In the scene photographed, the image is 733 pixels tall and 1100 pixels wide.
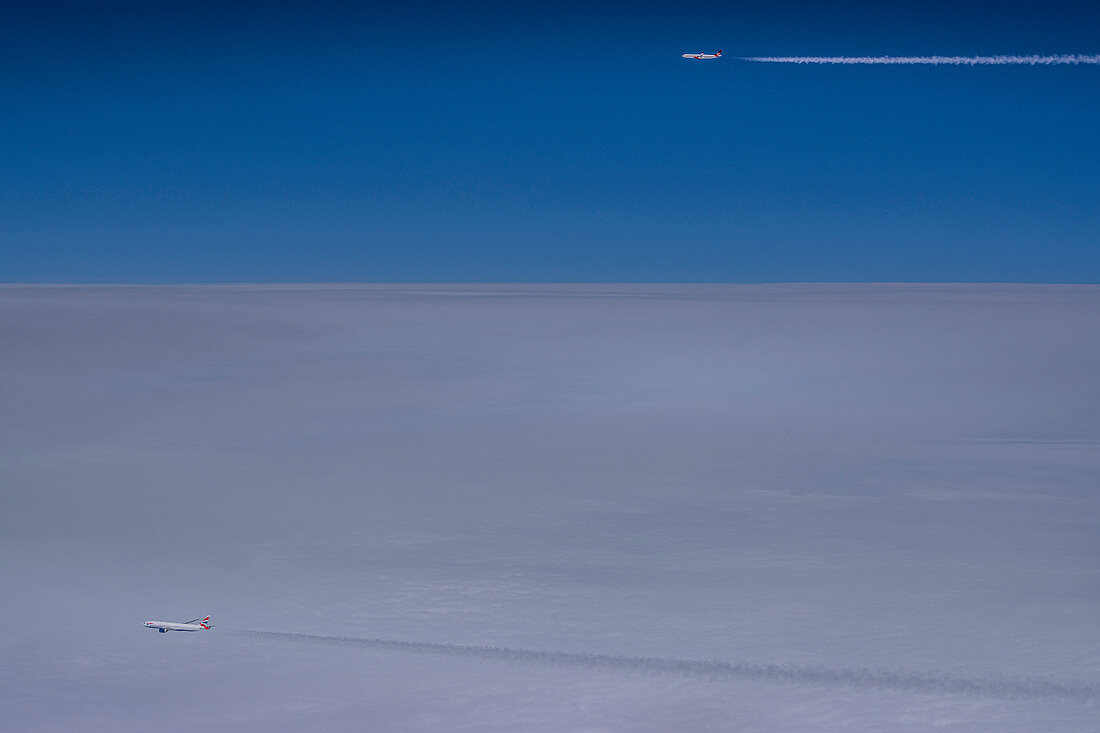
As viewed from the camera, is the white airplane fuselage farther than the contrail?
Yes

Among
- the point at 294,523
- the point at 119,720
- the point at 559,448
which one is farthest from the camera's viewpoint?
the point at 559,448

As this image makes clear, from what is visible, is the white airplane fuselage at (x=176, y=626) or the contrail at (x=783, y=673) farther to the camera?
the white airplane fuselage at (x=176, y=626)

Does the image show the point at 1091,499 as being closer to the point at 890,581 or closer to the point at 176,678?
the point at 890,581

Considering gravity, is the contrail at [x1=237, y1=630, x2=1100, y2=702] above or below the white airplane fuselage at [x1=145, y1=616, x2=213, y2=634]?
below

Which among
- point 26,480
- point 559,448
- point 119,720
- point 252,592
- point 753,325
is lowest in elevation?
point 119,720

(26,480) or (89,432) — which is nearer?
(26,480)

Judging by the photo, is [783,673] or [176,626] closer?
[783,673]

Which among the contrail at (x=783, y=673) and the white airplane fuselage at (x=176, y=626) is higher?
the white airplane fuselage at (x=176, y=626)

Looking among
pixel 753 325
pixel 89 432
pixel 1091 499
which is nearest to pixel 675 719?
pixel 1091 499
